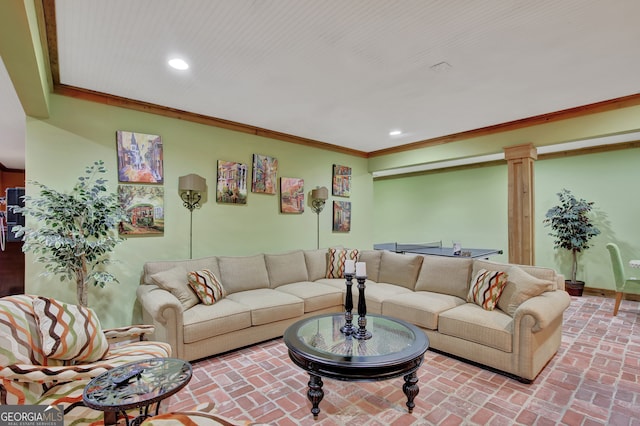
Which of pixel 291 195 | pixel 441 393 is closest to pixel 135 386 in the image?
pixel 441 393

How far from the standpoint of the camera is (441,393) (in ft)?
8.21

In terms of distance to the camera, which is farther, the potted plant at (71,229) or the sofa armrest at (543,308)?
the potted plant at (71,229)

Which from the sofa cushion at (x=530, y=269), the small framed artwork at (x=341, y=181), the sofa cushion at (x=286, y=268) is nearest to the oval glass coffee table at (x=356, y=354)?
the sofa cushion at (x=530, y=269)

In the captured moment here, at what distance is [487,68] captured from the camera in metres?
2.79

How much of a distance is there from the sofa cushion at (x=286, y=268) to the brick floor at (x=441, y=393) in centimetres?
115

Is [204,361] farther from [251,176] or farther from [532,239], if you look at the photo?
[532,239]

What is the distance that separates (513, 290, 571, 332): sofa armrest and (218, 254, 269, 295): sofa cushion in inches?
115

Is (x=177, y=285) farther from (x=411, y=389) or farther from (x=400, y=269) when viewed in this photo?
(x=400, y=269)

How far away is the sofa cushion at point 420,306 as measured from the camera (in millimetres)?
3258

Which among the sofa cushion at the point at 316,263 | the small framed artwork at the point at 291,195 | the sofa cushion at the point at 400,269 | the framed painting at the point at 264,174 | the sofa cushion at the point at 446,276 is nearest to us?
the sofa cushion at the point at 446,276

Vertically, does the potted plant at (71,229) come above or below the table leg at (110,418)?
above

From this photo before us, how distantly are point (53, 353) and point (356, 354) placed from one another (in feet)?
6.12

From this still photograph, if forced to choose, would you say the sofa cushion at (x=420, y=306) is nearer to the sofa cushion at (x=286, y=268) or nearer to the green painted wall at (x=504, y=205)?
the sofa cushion at (x=286, y=268)

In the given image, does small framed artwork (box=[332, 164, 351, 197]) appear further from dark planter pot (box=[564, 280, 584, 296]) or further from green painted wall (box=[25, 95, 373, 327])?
dark planter pot (box=[564, 280, 584, 296])
